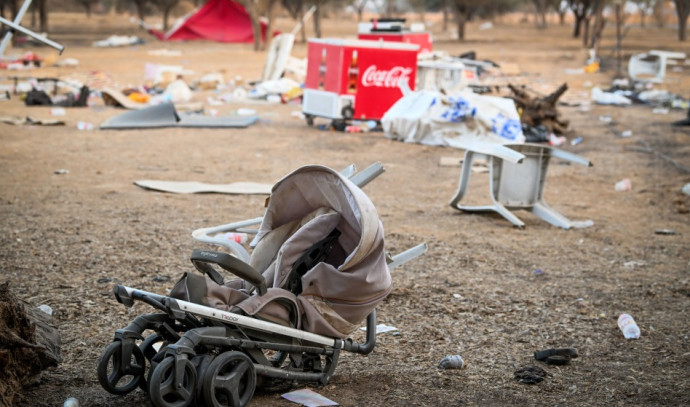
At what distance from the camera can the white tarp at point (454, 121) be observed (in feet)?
45.5

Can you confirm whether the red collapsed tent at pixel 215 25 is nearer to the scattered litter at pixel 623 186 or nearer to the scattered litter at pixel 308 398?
the scattered litter at pixel 623 186

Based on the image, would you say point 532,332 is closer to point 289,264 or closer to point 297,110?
point 289,264

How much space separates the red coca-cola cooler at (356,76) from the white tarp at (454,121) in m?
0.74

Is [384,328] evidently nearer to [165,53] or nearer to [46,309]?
[46,309]

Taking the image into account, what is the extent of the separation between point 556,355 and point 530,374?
1.21 feet

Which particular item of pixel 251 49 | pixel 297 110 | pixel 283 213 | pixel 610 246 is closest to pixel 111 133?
pixel 297 110

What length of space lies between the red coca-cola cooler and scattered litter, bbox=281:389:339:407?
11096 mm

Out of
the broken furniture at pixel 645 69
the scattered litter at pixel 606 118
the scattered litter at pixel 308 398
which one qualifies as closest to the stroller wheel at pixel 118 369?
the scattered litter at pixel 308 398

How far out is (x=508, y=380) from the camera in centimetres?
464

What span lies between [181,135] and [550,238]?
7694mm

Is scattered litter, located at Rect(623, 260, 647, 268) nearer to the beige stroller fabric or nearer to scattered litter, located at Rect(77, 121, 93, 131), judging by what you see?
the beige stroller fabric

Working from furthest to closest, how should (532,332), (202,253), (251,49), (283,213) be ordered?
(251,49) < (532,332) < (283,213) < (202,253)

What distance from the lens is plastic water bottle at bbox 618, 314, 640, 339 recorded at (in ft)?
17.8

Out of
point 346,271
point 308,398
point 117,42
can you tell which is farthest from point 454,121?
point 117,42
